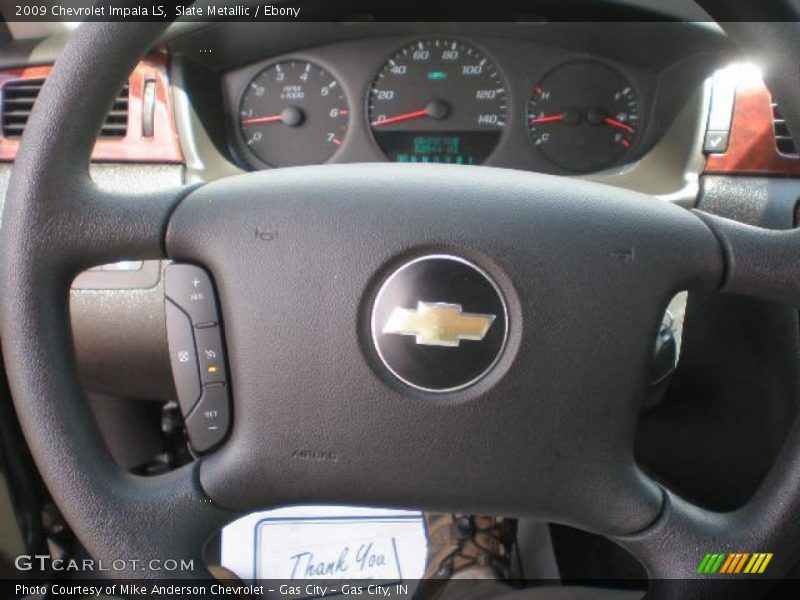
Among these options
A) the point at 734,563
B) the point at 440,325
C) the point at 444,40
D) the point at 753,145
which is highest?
the point at 444,40

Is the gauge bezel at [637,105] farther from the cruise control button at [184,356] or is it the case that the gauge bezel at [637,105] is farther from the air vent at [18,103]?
the cruise control button at [184,356]

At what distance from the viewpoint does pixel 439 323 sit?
2.59 ft

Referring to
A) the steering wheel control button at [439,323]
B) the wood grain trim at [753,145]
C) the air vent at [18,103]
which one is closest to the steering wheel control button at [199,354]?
the steering wheel control button at [439,323]

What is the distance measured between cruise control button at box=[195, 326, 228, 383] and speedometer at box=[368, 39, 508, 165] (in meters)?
0.76

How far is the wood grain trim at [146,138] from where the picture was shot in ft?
4.64

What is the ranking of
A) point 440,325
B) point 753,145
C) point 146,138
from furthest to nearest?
point 146,138
point 753,145
point 440,325

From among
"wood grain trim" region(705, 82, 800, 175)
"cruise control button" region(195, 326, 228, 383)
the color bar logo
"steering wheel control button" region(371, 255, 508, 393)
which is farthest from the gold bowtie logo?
"wood grain trim" region(705, 82, 800, 175)

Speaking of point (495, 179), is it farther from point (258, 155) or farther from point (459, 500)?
point (258, 155)

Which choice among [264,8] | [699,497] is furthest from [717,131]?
[264,8]

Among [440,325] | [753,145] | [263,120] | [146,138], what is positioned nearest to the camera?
[440,325]

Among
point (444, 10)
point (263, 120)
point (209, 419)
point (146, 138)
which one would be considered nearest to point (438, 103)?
point (444, 10)

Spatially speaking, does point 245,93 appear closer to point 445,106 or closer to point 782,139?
point 445,106

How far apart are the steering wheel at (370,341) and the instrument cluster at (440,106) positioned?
654mm

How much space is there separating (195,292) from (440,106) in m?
0.77
